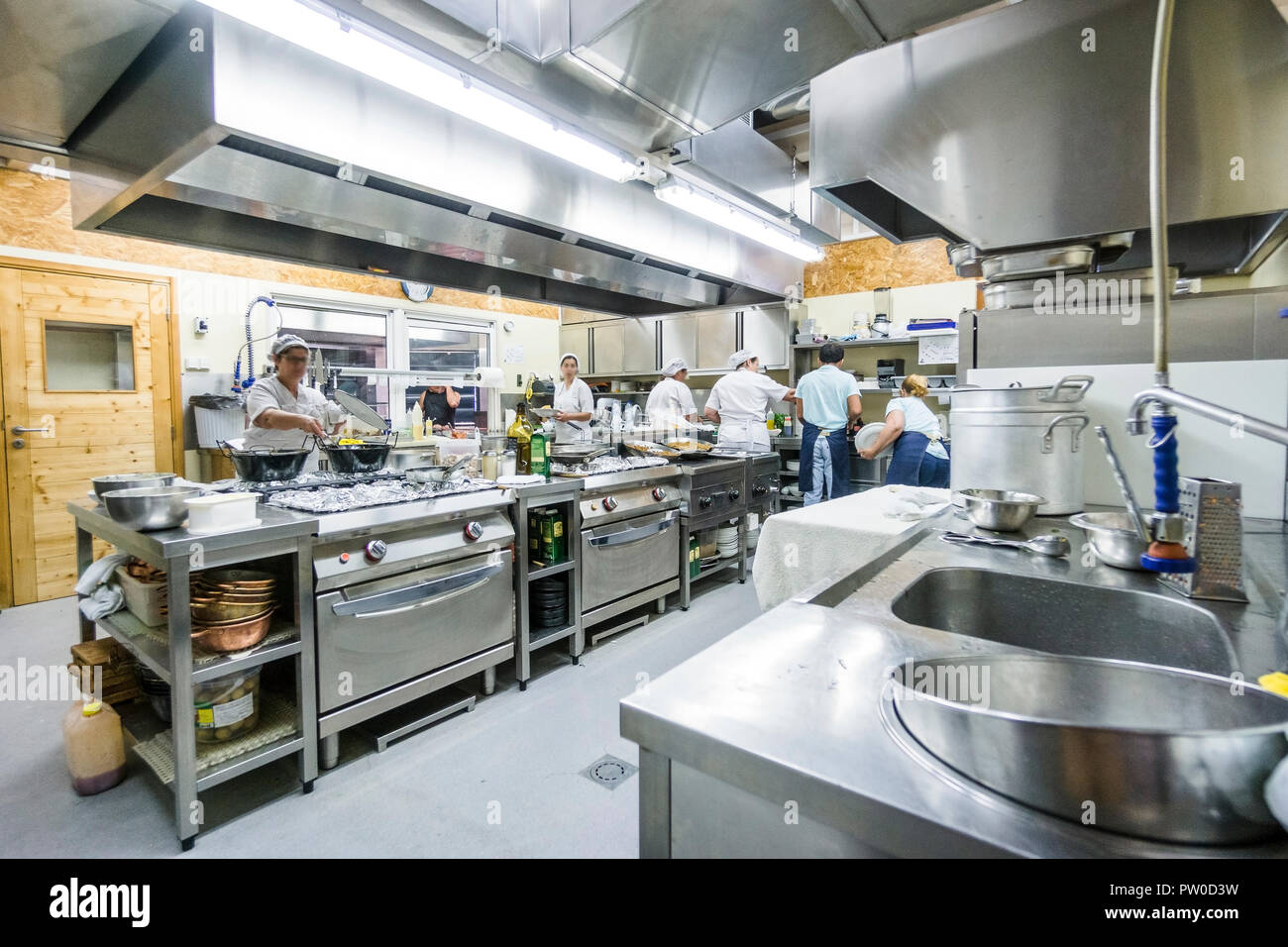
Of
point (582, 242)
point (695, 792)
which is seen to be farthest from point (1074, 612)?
point (582, 242)

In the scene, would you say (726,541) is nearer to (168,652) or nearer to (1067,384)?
(1067,384)

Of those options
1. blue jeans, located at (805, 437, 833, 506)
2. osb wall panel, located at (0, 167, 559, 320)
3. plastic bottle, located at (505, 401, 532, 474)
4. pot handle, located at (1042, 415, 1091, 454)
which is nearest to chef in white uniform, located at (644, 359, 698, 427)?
blue jeans, located at (805, 437, 833, 506)

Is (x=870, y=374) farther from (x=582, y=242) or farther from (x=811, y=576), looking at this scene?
(x=811, y=576)

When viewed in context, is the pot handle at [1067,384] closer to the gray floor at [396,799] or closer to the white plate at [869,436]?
the gray floor at [396,799]

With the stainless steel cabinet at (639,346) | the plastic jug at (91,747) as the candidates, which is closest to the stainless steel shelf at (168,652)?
the plastic jug at (91,747)

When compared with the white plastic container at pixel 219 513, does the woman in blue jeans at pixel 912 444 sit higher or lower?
higher

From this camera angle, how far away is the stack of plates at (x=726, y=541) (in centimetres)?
446

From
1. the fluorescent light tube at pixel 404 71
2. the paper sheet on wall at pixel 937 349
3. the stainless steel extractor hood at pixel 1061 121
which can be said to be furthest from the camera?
the paper sheet on wall at pixel 937 349

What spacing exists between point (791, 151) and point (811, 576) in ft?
19.1

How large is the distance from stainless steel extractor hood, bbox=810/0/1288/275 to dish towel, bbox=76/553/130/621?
275 centimetres

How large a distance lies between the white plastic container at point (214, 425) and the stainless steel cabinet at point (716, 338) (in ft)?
14.7

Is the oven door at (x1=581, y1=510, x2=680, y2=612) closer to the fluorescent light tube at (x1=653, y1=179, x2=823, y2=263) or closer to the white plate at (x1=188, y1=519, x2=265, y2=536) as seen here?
the white plate at (x1=188, y1=519, x2=265, y2=536)

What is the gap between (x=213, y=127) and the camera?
183 centimetres

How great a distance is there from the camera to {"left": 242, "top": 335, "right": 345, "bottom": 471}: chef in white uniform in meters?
3.19
